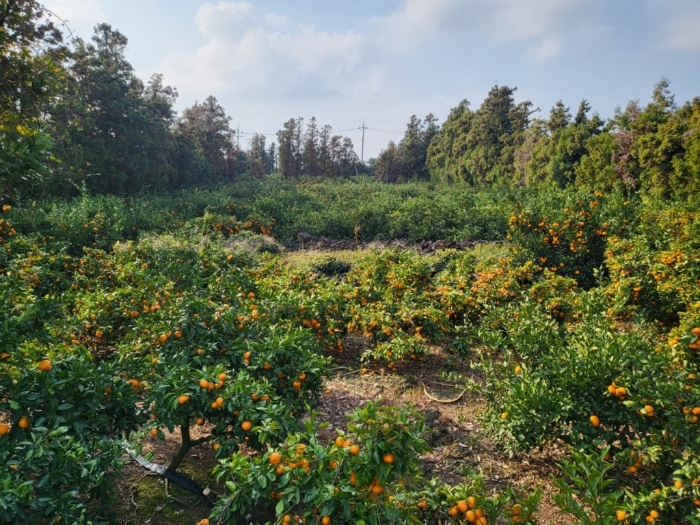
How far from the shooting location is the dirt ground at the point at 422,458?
2.66 meters

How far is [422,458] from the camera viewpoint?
332 cm

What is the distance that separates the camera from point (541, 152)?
18.1 meters

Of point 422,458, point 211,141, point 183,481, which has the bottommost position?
point 422,458

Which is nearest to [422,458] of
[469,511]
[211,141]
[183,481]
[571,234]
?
[469,511]

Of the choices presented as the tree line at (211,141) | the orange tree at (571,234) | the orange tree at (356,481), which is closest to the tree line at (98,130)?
the tree line at (211,141)

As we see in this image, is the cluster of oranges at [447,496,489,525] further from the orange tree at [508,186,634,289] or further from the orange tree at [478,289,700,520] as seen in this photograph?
the orange tree at [508,186,634,289]

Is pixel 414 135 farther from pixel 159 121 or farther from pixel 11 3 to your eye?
pixel 11 3

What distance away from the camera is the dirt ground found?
8.73 ft

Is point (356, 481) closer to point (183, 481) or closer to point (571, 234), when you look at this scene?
point (183, 481)

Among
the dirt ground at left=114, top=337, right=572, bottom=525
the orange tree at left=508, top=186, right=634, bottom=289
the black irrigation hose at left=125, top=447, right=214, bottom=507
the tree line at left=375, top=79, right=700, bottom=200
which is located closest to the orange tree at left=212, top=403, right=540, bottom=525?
the dirt ground at left=114, top=337, right=572, bottom=525

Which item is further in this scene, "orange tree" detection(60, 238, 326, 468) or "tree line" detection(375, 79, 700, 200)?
"tree line" detection(375, 79, 700, 200)

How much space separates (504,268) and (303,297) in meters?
3.05

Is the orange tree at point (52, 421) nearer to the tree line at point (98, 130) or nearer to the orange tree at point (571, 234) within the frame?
the tree line at point (98, 130)

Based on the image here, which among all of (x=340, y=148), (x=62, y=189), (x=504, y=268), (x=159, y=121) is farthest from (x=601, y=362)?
(x=340, y=148)
